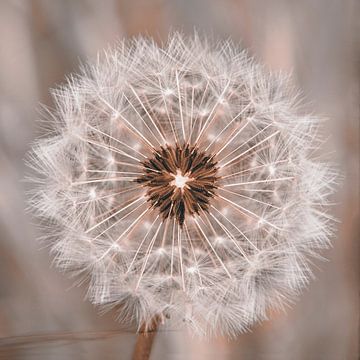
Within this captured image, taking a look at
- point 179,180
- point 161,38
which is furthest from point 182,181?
point 161,38

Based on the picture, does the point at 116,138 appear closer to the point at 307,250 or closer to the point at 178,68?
the point at 178,68

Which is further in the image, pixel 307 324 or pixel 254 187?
pixel 307 324

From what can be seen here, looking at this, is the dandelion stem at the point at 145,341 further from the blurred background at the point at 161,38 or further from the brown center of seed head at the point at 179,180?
the brown center of seed head at the point at 179,180

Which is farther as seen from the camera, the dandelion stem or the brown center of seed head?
the dandelion stem

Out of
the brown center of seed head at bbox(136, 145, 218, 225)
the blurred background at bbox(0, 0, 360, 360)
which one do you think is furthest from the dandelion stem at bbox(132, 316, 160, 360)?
the brown center of seed head at bbox(136, 145, 218, 225)

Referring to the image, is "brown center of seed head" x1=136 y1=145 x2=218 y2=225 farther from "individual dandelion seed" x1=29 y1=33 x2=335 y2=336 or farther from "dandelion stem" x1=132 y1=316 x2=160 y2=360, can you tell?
"dandelion stem" x1=132 y1=316 x2=160 y2=360

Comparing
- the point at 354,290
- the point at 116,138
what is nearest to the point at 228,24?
the point at 116,138
